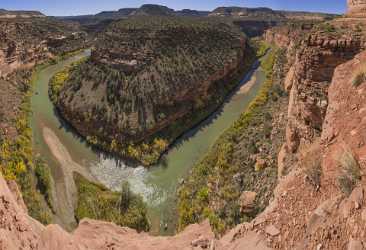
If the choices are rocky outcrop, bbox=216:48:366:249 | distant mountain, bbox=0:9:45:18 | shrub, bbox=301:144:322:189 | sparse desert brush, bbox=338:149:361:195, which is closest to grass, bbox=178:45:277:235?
rocky outcrop, bbox=216:48:366:249

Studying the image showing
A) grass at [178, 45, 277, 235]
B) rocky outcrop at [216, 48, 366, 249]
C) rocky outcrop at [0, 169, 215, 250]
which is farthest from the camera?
grass at [178, 45, 277, 235]

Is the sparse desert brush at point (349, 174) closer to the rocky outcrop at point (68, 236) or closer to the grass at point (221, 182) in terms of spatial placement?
the rocky outcrop at point (68, 236)

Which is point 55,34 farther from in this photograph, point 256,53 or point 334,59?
point 334,59

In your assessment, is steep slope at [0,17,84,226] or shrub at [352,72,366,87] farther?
steep slope at [0,17,84,226]

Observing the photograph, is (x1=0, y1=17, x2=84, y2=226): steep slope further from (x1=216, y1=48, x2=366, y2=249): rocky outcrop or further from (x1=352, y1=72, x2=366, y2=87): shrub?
(x1=352, y1=72, x2=366, y2=87): shrub

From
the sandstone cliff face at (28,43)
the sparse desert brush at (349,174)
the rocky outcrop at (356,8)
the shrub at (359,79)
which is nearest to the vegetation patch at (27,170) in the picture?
the sparse desert brush at (349,174)

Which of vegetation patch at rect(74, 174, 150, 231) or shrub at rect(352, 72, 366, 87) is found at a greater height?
shrub at rect(352, 72, 366, 87)

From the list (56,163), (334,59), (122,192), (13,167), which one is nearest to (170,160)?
(122,192)
